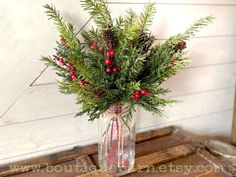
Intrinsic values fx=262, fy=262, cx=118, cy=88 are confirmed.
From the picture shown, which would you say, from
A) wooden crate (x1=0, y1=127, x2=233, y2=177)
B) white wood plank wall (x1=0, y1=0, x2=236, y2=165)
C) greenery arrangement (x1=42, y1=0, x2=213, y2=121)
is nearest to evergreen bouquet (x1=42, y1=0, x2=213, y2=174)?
greenery arrangement (x1=42, y1=0, x2=213, y2=121)

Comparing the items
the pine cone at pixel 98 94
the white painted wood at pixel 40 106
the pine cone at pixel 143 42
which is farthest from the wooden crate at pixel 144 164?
the pine cone at pixel 143 42

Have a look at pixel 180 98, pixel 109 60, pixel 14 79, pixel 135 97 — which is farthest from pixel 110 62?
pixel 180 98

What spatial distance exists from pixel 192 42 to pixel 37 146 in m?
0.71

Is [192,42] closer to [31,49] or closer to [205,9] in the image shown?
[205,9]

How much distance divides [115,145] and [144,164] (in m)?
0.13

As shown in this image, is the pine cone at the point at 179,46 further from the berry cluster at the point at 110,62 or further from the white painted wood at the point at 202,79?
the white painted wood at the point at 202,79

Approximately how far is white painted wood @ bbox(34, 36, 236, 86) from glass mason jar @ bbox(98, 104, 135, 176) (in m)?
0.43

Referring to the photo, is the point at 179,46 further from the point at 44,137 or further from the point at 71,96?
the point at 44,137

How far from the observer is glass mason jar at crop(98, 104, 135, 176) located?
2.53ft

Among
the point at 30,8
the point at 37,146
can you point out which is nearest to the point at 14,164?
the point at 37,146

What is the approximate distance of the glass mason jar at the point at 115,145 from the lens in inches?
30.4

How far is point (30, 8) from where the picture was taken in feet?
2.46

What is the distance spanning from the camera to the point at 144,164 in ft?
2.81

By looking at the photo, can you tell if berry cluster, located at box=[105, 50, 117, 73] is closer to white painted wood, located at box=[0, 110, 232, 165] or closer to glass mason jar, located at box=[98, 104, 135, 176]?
glass mason jar, located at box=[98, 104, 135, 176]
